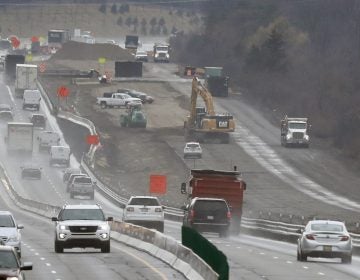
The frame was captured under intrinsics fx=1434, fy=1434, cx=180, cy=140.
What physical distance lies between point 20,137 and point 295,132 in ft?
71.0

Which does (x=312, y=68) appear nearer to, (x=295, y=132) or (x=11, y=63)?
(x=11, y=63)

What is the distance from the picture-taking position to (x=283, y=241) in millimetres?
56625

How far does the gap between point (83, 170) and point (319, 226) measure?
6500 cm

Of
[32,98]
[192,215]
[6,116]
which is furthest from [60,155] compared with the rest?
[192,215]

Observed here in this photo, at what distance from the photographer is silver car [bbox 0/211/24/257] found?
39.2 meters

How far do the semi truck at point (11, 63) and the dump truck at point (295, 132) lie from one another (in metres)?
48.8

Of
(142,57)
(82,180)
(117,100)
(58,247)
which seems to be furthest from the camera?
(142,57)

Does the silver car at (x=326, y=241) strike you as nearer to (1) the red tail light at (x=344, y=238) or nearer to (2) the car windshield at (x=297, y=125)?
(1) the red tail light at (x=344, y=238)

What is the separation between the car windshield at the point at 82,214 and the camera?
43.5 meters

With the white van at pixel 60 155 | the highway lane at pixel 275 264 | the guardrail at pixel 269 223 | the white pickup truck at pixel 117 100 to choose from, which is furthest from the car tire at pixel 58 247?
the white pickup truck at pixel 117 100

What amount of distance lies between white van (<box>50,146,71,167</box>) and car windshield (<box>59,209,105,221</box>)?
6635 centimetres

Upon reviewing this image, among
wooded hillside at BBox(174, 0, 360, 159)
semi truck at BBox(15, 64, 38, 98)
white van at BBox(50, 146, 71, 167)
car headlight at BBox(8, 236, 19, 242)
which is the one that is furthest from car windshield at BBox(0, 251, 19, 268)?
semi truck at BBox(15, 64, 38, 98)

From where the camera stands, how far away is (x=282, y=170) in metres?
104

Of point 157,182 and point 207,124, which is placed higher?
point 207,124
